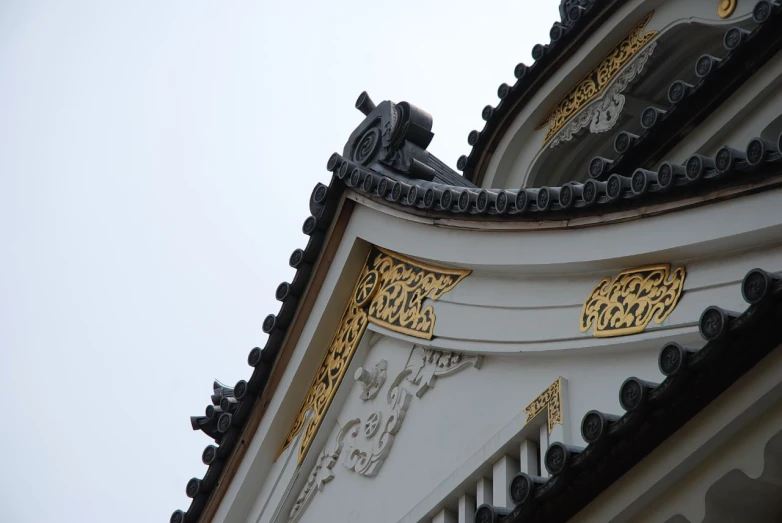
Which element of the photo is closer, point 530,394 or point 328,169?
point 530,394

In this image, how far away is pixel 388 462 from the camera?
666 centimetres

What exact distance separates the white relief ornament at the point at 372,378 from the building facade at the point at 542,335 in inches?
0.8

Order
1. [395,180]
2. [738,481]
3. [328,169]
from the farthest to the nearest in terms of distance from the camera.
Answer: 1. [328,169]
2. [395,180]
3. [738,481]

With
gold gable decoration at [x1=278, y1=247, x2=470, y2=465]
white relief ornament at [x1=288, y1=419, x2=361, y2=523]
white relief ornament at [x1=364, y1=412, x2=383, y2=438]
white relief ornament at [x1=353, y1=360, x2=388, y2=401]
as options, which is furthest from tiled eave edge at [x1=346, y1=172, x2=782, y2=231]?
white relief ornament at [x1=288, y1=419, x2=361, y2=523]

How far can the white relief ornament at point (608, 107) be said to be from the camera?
9680 millimetres

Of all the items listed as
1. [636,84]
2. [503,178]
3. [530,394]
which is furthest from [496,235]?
[503,178]

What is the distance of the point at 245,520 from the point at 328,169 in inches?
104

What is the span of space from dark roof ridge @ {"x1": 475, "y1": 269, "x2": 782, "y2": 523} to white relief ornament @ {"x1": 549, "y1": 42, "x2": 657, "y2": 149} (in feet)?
20.2

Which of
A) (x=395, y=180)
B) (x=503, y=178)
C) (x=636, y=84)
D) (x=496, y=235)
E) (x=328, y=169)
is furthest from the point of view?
(x=503, y=178)

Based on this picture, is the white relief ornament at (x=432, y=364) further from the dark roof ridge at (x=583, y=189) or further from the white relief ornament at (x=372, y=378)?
the dark roof ridge at (x=583, y=189)

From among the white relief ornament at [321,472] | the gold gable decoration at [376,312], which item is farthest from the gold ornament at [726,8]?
the white relief ornament at [321,472]

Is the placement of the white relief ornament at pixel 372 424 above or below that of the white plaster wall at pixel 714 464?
above

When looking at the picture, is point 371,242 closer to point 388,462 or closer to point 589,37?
point 388,462

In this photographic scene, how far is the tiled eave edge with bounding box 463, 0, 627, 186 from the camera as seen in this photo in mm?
10156
